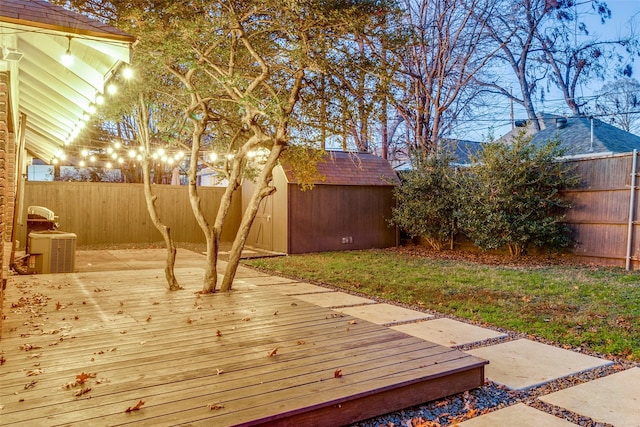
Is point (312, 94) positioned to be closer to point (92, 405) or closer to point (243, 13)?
point (243, 13)

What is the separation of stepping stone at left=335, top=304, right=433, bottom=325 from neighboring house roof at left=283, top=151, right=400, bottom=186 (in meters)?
5.73

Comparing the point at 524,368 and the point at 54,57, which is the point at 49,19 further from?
the point at 524,368

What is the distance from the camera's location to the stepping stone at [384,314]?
14.3 ft

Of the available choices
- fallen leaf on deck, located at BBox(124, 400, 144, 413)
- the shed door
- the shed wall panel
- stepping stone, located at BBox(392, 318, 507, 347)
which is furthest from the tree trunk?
the shed door

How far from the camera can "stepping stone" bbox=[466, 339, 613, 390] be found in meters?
2.88

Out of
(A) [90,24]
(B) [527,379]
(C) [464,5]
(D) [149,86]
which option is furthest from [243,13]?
(C) [464,5]

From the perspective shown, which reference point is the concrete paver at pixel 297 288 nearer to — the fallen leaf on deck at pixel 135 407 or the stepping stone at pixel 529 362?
the stepping stone at pixel 529 362

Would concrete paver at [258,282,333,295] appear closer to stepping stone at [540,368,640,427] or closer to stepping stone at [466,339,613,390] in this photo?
stepping stone at [466,339,613,390]

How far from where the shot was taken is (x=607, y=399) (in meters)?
2.58

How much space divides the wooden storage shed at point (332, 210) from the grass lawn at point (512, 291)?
1365mm

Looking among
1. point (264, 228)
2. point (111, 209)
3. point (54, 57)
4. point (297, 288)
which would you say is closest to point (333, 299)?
point (297, 288)

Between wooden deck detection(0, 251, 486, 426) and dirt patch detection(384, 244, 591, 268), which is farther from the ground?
wooden deck detection(0, 251, 486, 426)

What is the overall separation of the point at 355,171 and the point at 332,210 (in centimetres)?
117

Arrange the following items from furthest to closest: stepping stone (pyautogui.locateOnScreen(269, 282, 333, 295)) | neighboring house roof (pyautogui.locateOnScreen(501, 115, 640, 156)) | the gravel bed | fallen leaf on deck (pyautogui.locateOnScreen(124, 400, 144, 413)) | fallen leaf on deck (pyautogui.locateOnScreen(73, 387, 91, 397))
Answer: neighboring house roof (pyautogui.locateOnScreen(501, 115, 640, 156)) < stepping stone (pyautogui.locateOnScreen(269, 282, 333, 295)) < the gravel bed < fallen leaf on deck (pyautogui.locateOnScreen(73, 387, 91, 397)) < fallen leaf on deck (pyautogui.locateOnScreen(124, 400, 144, 413))
